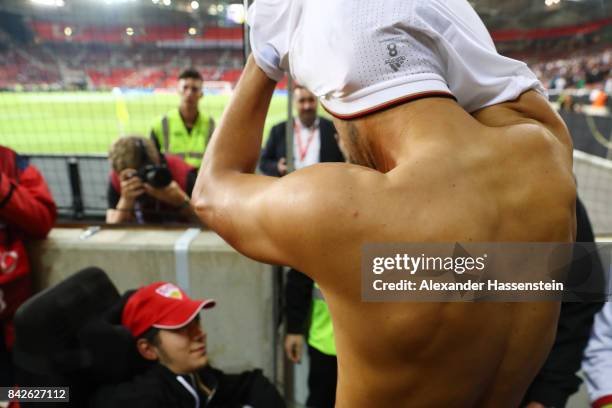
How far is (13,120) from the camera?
38.7 ft

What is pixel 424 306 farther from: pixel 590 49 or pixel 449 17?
pixel 590 49

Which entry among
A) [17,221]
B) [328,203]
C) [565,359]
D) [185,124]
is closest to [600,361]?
[565,359]

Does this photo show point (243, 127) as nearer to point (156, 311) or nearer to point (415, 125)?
point (415, 125)

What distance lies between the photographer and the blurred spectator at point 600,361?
137 cm

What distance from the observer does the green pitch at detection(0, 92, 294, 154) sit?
368 inches

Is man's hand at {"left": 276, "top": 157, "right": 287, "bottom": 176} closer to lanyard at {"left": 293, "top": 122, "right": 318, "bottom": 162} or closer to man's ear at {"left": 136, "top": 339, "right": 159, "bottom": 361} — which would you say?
lanyard at {"left": 293, "top": 122, "right": 318, "bottom": 162}

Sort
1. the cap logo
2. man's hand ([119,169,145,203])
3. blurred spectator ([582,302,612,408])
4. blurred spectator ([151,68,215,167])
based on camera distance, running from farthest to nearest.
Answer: blurred spectator ([151,68,215,167]), man's hand ([119,169,145,203]), the cap logo, blurred spectator ([582,302,612,408])

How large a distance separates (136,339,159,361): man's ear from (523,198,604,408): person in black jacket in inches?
50.3

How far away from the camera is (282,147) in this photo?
309 centimetres

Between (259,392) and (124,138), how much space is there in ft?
4.89

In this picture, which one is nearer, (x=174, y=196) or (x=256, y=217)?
(x=256, y=217)

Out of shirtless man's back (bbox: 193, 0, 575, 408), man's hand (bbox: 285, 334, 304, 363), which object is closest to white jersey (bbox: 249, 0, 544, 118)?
shirtless man's back (bbox: 193, 0, 575, 408)

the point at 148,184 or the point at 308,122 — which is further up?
the point at 308,122

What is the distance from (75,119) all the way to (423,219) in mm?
12883
